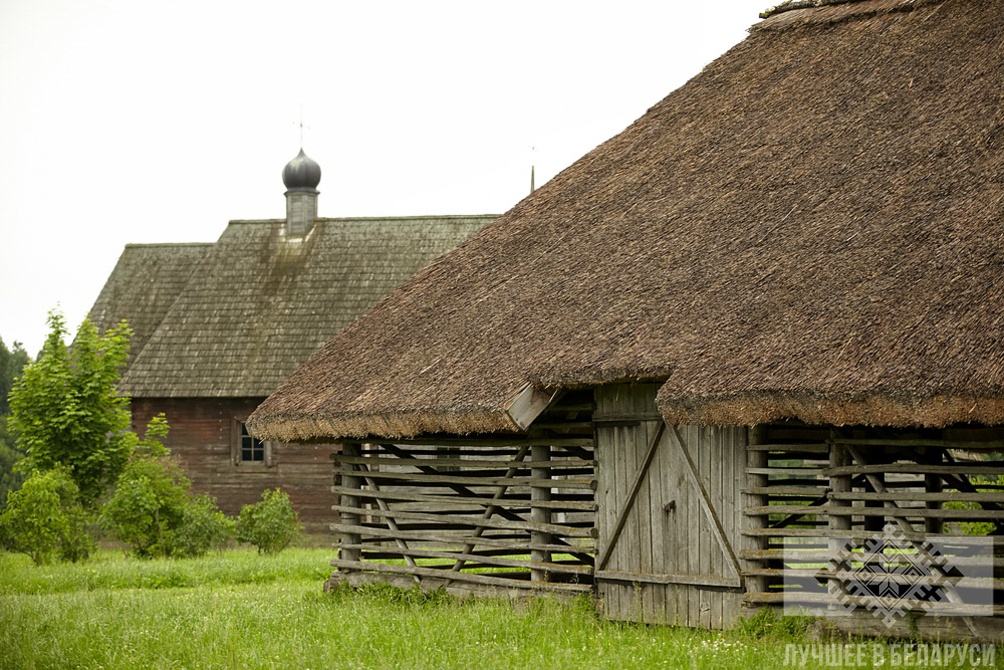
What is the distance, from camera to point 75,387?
23.4 meters

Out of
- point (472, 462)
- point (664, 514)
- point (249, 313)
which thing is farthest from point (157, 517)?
point (664, 514)

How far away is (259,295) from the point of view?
92.2 ft

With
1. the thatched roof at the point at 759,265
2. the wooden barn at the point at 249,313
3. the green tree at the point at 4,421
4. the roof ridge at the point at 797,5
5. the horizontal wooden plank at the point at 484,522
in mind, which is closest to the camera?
the thatched roof at the point at 759,265

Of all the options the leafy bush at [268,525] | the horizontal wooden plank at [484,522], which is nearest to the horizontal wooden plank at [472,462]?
the horizontal wooden plank at [484,522]

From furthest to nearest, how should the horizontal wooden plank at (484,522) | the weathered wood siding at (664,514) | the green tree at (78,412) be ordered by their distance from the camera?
the green tree at (78,412)
the horizontal wooden plank at (484,522)
the weathered wood siding at (664,514)

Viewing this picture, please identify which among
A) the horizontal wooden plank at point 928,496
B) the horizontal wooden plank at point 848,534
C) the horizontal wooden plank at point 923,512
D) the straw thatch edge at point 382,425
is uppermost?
the straw thatch edge at point 382,425

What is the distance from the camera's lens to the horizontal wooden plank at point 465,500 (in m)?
13.1

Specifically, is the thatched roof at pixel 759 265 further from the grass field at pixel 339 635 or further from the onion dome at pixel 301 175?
the onion dome at pixel 301 175

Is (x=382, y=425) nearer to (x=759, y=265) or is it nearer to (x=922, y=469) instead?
(x=759, y=265)

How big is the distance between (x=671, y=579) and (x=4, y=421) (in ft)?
119

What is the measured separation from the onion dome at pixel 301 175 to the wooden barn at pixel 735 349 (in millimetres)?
15102

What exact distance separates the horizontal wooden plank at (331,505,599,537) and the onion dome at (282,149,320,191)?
53.1 ft

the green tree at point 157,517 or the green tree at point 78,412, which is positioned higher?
the green tree at point 78,412

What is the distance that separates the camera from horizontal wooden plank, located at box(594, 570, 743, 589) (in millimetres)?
11391
